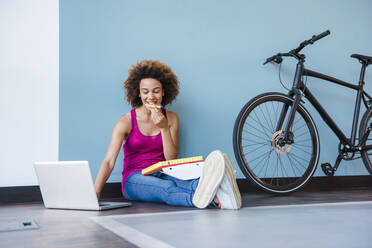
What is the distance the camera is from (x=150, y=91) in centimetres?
229

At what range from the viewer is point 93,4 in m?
2.42

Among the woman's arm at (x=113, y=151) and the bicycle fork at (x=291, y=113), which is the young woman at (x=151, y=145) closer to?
the woman's arm at (x=113, y=151)

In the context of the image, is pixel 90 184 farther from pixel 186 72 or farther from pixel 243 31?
pixel 243 31

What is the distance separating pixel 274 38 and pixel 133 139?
1409 millimetres

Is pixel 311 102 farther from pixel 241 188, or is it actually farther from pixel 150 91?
pixel 150 91

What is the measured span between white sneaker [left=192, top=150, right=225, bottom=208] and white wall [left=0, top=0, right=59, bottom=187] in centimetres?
101

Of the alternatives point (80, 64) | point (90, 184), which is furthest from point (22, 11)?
point (90, 184)

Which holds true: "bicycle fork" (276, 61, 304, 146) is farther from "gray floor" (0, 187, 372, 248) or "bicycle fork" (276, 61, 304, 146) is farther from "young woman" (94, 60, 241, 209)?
"young woman" (94, 60, 241, 209)

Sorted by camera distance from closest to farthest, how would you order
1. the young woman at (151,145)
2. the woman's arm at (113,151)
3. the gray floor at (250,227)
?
1. the gray floor at (250,227)
2. the young woman at (151,145)
3. the woman's arm at (113,151)

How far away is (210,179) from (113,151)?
A: 2.34ft

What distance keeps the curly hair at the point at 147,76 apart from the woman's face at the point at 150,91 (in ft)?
0.15

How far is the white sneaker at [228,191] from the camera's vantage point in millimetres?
1672

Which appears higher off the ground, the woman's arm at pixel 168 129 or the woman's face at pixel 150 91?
the woman's face at pixel 150 91

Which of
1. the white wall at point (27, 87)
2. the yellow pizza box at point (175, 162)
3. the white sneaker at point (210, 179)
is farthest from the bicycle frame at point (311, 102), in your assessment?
the white wall at point (27, 87)
